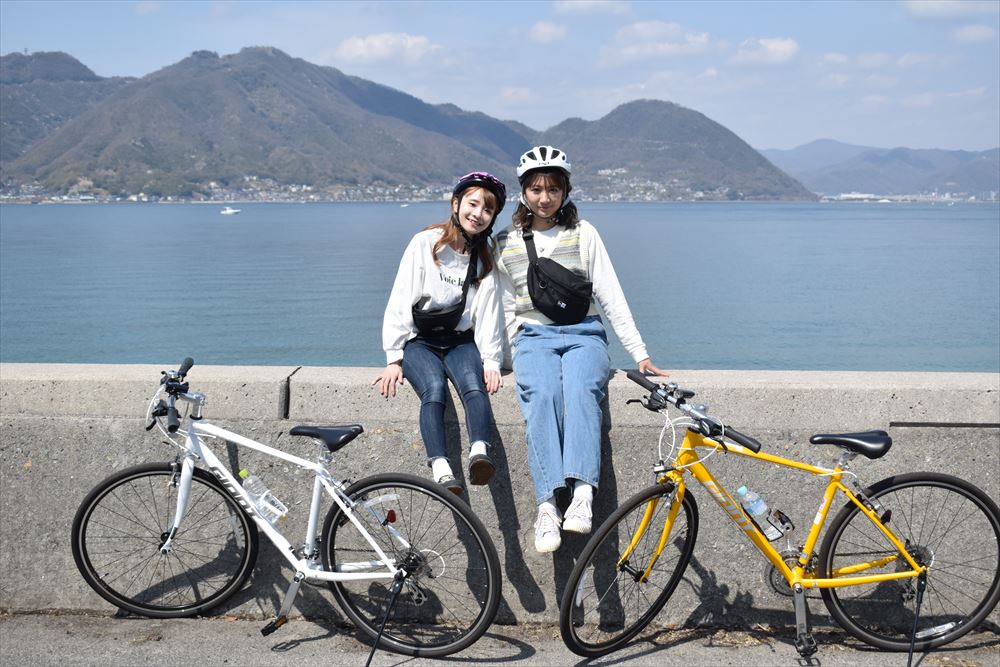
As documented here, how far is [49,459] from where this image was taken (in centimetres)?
477

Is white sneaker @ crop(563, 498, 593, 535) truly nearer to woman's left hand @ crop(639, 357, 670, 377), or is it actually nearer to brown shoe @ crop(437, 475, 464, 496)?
brown shoe @ crop(437, 475, 464, 496)

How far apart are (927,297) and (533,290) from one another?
47861 mm

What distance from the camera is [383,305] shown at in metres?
42.4

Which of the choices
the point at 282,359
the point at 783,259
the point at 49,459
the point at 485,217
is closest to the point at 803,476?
the point at 485,217

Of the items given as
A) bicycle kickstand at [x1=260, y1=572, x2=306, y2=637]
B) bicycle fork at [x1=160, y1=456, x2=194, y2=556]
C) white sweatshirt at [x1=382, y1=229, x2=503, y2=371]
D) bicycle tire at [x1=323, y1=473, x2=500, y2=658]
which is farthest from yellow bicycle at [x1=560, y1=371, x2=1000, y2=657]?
bicycle fork at [x1=160, y1=456, x2=194, y2=556]

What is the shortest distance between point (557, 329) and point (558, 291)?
201mm

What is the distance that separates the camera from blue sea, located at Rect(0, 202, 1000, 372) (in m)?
34.0

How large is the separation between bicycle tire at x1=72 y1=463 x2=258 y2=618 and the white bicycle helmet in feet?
7.64

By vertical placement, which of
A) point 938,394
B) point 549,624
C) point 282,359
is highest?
point 938,394

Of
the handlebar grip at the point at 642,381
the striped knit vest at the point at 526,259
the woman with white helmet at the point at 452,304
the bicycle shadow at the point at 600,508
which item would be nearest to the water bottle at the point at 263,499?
the woman with white helmet at the point at 452,304

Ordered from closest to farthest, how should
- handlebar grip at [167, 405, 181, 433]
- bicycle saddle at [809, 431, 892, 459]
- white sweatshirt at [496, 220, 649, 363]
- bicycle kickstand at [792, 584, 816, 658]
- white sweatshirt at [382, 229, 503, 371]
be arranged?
bicycle saddle at [809, 431, 892, 459] → bicycle kickstand at [792, 584, 816, 658] → handlebar grip at [167, 405, 181, 433] → white sweatshirt at [382, 229, 503, 371] → white sweatshirt at [496, 220, 649, 363]

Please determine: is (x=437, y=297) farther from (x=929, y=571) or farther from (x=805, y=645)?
(x=929, y=571)

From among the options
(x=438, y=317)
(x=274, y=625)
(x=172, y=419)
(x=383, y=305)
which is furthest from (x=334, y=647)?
(x=383, y=305)

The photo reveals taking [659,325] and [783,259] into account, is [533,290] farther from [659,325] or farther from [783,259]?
[783,259]
